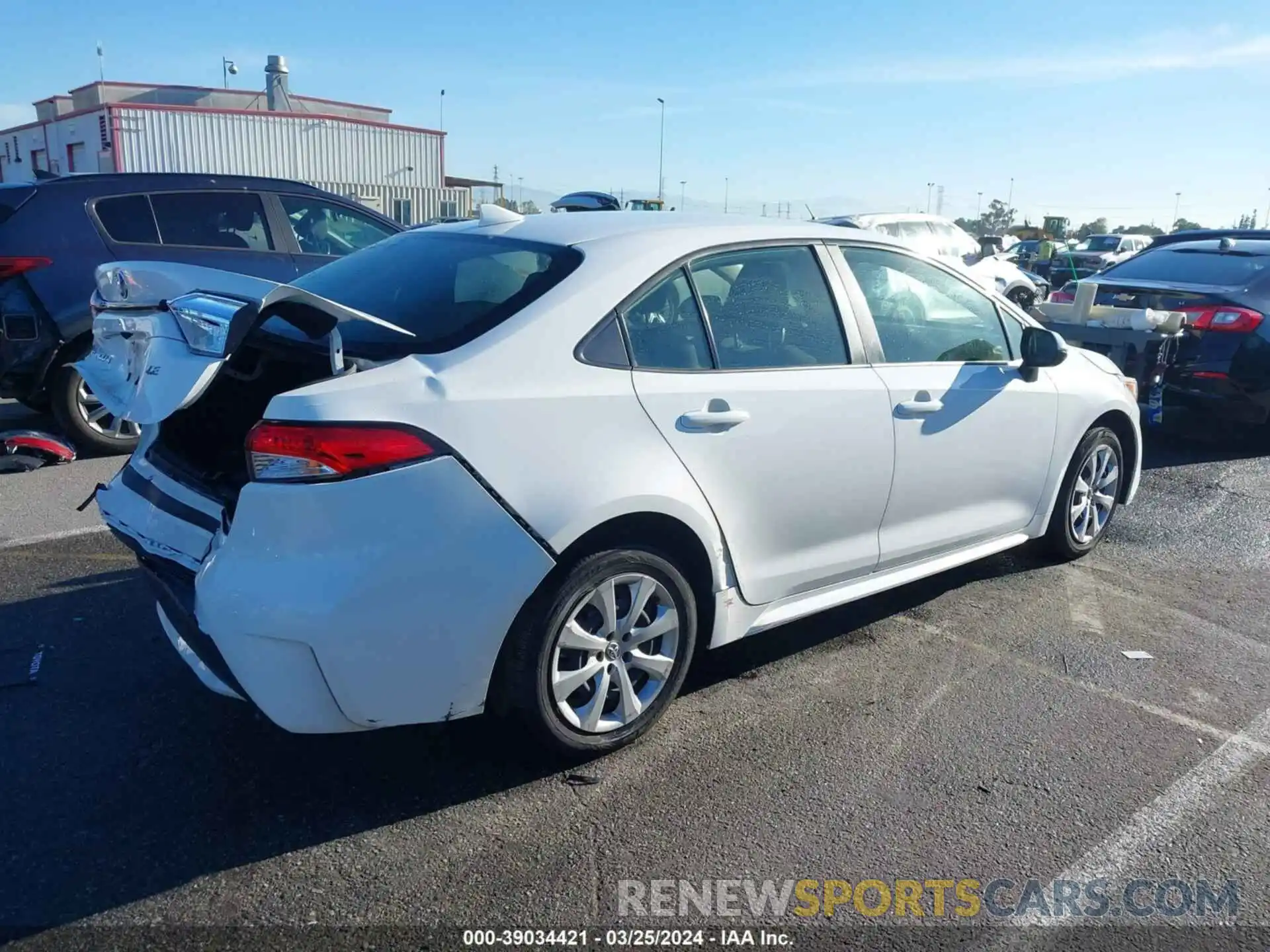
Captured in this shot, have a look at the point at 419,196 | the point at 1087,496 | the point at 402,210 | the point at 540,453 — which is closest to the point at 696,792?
the point at 540,453

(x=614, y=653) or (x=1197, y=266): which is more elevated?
(x=1197, y=266)

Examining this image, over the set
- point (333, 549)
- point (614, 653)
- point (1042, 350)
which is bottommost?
point (614, 653)

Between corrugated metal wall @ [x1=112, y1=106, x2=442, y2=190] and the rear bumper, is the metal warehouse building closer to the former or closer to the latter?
corrugated metal wall @ [x1=112, y1=106, x2=442, y2=190]

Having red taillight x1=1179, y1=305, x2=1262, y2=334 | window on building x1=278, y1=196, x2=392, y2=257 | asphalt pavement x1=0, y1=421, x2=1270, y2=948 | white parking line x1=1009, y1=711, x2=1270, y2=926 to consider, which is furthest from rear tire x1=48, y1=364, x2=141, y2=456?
red taillight x1=1179, y1=305, x2=1262, y2=334

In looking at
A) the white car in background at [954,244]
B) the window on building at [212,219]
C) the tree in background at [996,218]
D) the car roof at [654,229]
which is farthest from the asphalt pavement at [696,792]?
the tree in background at [996,218]

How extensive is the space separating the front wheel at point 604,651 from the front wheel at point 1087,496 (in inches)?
97.9

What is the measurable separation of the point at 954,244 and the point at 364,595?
18151 millimetres

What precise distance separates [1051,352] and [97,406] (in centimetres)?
582

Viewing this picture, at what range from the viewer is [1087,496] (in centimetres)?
523

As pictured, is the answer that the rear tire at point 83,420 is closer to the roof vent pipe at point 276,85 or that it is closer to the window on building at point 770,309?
the window on building at point 770,309

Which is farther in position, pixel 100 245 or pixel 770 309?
pixel 100 245

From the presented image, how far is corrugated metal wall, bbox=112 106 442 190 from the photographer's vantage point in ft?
114

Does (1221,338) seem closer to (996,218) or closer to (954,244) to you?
(954,244)

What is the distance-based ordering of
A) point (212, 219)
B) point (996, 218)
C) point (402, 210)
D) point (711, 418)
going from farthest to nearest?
point (996, 218), point (402, 210), point (212, 219), point (711, 418)
